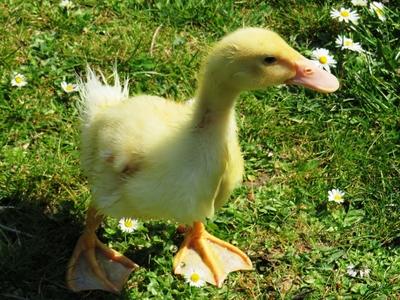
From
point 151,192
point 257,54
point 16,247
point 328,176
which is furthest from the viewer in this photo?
point 328,176

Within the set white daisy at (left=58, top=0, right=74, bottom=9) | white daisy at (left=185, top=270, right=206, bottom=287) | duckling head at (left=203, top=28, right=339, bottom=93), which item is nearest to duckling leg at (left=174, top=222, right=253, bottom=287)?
white daisy at (left=185, top=270, right=206, bottom=287)

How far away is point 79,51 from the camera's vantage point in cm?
445

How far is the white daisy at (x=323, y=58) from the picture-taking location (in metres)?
4.43

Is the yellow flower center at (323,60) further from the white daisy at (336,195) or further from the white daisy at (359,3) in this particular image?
the white daisy at (336,195)

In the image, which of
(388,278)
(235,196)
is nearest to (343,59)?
(235,196)

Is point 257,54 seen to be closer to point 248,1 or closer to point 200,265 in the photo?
point 200,265

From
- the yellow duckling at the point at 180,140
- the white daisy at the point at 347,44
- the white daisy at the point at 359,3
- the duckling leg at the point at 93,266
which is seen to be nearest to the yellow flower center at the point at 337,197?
the yellow duckling at the point at 180,140

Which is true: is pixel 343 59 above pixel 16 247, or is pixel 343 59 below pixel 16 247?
above

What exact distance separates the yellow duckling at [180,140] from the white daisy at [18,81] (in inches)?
33.3

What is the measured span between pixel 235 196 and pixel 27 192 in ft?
3.49

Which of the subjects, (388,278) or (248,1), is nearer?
(388,278)

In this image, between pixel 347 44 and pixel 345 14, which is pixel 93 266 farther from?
pixel 345 14

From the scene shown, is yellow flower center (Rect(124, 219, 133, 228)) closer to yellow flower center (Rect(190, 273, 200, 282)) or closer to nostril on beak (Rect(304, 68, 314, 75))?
yellow flower center (Rect(190, 273, 200, 282))

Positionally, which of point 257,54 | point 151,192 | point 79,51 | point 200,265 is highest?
point 257,54
